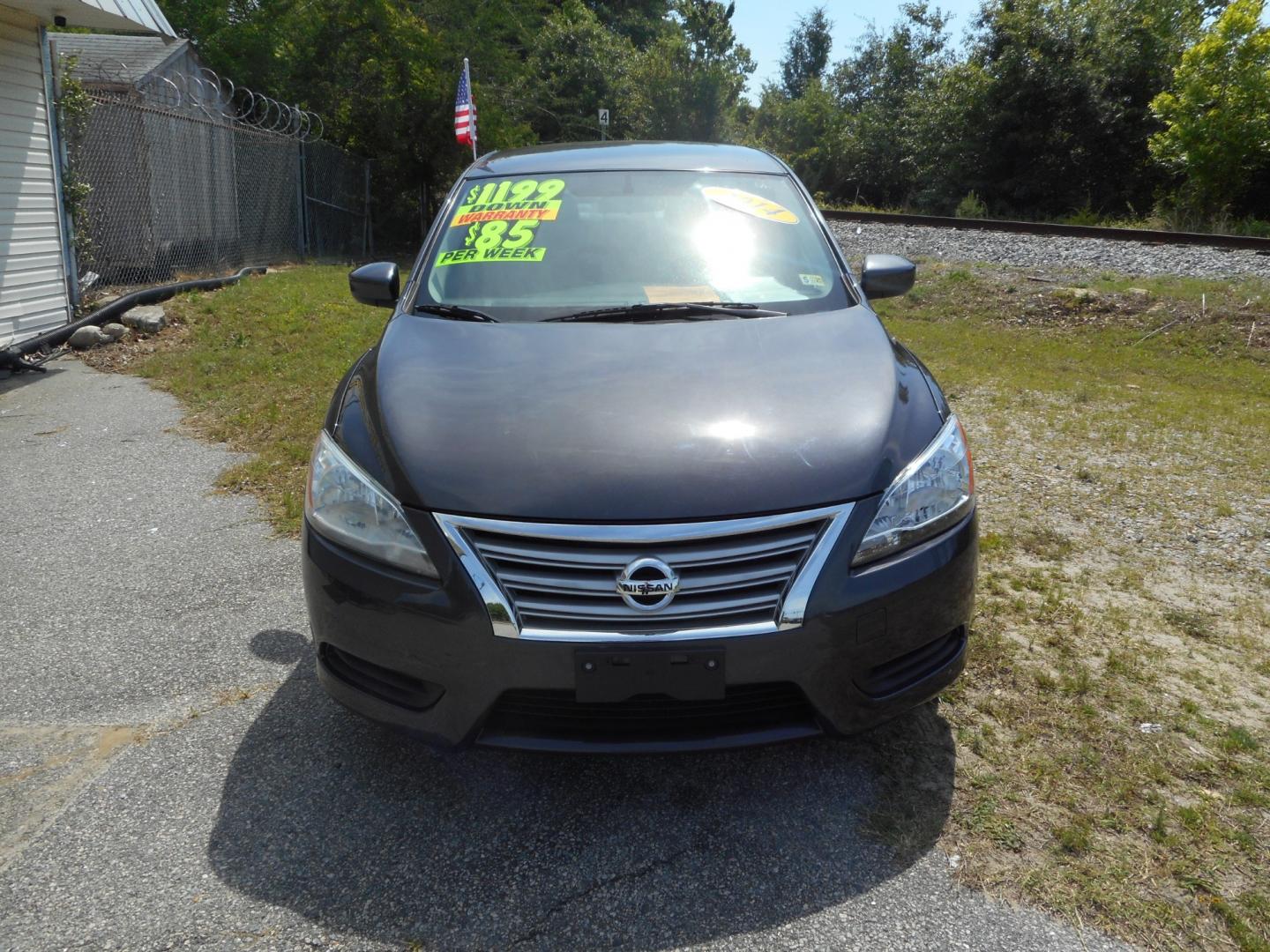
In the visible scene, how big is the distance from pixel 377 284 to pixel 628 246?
100 centimetres

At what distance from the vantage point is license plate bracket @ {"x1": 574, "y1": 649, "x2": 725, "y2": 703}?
6.85 feet

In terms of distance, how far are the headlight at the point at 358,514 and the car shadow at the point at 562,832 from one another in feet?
1.98

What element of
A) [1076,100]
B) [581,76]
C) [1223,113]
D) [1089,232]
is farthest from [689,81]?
[1089,232]

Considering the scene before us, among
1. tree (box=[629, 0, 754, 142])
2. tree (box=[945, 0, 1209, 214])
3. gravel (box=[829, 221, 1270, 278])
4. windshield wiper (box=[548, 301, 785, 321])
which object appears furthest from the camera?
tree (box=[629, 0, 754, 142])

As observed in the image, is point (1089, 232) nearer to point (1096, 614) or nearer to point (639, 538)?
point (1096, 614)

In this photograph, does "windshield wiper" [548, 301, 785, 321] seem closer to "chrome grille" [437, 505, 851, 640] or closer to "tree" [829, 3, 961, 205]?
"chrome grille" [437, 505, 851, 640]

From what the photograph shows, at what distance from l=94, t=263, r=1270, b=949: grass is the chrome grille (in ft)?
2.55

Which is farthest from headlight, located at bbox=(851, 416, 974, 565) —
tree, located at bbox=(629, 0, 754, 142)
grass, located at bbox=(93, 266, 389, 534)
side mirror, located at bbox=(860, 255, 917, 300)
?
tree, located at bbox=(629, 0, 754, 142)

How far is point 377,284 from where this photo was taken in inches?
144

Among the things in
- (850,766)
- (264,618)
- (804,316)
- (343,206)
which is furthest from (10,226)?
(343,206)

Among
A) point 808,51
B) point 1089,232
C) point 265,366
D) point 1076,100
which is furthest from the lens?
point 808,51

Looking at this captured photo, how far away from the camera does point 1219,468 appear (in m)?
5.33

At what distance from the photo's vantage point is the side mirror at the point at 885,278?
12.0 feet

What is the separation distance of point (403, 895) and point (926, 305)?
9971 mm
